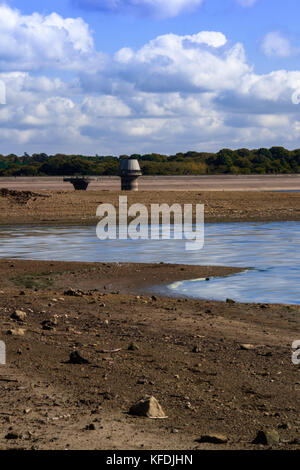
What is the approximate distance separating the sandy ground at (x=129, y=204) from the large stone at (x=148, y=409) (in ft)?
97.5

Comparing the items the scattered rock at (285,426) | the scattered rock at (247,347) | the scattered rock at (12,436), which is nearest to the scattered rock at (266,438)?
the scattered rock at (285,426)

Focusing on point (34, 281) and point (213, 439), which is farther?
point (34, 281)

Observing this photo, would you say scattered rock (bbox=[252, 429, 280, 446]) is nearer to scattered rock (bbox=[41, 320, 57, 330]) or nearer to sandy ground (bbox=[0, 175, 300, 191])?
scattered rock (bbox=[41, 320, 57, 330])

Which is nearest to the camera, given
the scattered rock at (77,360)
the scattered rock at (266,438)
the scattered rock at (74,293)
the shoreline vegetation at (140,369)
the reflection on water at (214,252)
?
the scattered rock at (266,438)

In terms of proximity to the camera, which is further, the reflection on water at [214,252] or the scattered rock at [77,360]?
the reflection on water at [214,252]

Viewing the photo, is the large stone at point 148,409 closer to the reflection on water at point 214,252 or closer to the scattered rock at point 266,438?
the scattered rock at point 266,438

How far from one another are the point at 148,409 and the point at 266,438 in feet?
3.97

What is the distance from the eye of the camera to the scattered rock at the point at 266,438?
6.03m

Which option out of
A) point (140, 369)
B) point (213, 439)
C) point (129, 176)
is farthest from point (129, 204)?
point (213, 439)

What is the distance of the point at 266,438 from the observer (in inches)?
237

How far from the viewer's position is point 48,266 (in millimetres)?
18781

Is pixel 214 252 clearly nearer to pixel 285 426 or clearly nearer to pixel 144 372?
pixel 144 372

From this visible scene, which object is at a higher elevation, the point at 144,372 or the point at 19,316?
the point at 19,316

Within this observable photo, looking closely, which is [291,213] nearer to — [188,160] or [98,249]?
[98,249]
